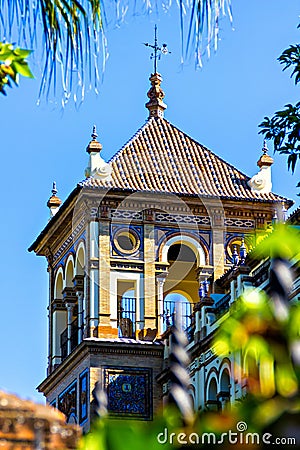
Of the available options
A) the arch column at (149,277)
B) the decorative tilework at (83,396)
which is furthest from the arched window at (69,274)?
the decorative tilework at (83,396)

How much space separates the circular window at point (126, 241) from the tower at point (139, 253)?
0.10 feet

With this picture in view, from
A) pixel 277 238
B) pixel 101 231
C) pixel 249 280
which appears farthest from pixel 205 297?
pixel 277 238

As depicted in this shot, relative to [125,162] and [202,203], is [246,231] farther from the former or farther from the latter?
[125,162]

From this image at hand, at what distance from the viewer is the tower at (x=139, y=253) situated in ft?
101

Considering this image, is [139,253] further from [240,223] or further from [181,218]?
[240,223]

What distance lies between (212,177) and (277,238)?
30.9 metres

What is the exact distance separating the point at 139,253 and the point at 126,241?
0.66m

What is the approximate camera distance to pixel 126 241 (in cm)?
3231

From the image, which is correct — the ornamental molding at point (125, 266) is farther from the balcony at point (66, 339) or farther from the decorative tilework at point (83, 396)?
the decorative tilework at point (83, 396)

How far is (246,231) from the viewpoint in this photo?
106ft

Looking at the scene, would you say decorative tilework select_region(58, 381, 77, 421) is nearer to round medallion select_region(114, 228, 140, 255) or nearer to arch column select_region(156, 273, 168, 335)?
arch column select_region(156, 273, 168, 335)

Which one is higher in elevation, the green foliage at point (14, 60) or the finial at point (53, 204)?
the finial at point (53, 204)

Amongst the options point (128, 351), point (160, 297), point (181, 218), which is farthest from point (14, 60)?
point (181, 218)

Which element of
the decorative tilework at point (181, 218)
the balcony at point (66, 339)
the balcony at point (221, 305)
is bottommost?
the balcony at point (221, 305)
